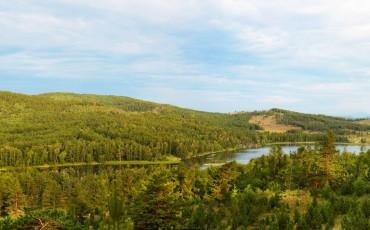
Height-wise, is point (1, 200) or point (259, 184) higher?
point (259, 184)

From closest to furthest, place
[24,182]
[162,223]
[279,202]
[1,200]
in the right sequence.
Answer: [162,223] → [279,202] → [1,200] → [24,182]

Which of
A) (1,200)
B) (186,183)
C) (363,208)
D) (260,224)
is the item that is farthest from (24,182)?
(363,208)

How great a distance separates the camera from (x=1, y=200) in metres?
90.4

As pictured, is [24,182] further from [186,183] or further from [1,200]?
[186,183]

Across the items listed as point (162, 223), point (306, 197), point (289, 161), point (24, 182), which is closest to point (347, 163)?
point (289, 161)

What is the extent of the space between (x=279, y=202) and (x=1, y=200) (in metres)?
69.2

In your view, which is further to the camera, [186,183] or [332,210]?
[186,183]

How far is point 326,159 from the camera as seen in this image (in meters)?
53.1

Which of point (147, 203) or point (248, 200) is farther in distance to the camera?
point (248, 200)

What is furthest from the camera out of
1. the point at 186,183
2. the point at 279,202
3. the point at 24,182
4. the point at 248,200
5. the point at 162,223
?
the point at 24,182

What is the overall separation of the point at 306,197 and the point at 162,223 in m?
19.3

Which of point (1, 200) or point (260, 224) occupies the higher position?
point (260, 224)

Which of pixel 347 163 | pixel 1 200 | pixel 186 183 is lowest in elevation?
pixel 1 200

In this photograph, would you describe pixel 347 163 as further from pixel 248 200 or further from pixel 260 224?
pixel 260 224
